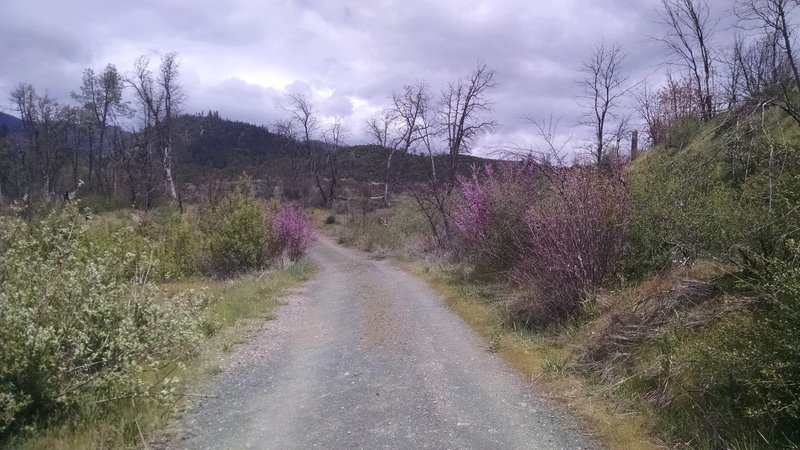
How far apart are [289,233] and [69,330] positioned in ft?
52.4

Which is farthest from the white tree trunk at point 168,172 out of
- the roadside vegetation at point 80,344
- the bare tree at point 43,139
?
the roadside vegetation at point 80,344

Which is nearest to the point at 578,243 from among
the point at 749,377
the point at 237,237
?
the point at 749,377

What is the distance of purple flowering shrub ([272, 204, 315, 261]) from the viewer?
2038cm

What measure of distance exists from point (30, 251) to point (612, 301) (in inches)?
279

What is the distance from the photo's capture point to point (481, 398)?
6.13 metres

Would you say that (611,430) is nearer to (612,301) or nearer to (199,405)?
(612,301)

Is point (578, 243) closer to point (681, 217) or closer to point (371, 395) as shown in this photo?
point (681, 217)

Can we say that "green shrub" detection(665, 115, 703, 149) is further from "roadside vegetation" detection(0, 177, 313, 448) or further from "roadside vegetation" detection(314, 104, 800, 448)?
"roadside vegetation" detection(0, 177, 313, 448)

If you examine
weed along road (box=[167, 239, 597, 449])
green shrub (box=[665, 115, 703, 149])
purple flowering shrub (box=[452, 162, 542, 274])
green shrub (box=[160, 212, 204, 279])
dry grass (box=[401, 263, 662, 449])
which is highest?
green shrub (box=[665, 115, 703, 149])

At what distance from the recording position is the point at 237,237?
1738 cm

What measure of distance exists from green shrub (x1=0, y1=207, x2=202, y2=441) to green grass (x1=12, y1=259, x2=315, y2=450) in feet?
0.52

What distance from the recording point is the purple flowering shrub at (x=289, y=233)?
66.8 feet

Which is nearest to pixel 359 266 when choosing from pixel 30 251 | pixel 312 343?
pixel 312 343

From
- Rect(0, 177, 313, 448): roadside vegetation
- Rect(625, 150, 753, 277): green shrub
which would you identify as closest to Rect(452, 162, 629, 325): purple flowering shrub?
Rect(625, 150, 753, 277): green shrub
